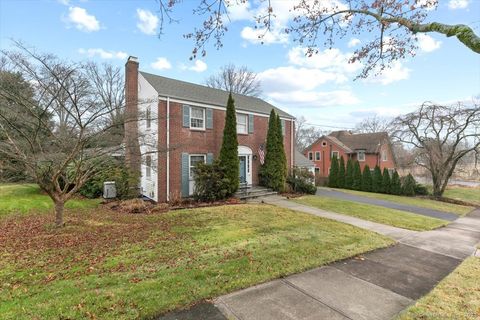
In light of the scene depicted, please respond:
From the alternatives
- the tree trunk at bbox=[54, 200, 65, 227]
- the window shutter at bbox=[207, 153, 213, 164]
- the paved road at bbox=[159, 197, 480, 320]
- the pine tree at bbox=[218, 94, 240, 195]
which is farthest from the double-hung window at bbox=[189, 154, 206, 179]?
the paved road at bbox=[159, 197, 480, 320]

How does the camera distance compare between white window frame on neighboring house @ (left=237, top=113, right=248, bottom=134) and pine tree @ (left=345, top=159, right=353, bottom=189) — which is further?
pine tree @ (left=345, top=159, right=353, bottom=189)

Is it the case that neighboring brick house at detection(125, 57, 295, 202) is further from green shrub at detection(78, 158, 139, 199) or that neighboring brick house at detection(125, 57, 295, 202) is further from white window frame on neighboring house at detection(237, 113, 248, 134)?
green shrub at detection(78, 158, 139, 199)

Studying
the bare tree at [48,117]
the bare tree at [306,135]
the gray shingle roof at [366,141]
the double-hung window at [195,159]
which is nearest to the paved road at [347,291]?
the bare tree at [48,117]

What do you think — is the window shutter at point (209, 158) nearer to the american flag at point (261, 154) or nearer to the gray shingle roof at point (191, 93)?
the gray shingle roof at point (191, 93)

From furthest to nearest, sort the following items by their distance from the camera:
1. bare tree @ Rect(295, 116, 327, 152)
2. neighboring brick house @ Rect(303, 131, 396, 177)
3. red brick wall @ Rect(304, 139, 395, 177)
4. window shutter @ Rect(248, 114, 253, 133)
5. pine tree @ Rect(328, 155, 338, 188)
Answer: bare tree @ Rect(295, 116, 327, 152) < red brick wall @ Rect(304, 139, 395, 177) < neighboring brick house @ Rect(303, 131, 396, 177) < pine tree @ Rect(328, 155, 338, 188) < window shutter @ Rect(248, 114, 253, 133)

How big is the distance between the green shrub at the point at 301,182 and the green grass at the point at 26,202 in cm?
1168

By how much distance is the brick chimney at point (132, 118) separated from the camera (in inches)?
317

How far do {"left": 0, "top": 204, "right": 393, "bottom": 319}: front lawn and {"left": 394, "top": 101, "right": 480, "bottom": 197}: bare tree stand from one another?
17319mm

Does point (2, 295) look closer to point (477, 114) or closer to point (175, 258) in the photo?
point (175, 258)

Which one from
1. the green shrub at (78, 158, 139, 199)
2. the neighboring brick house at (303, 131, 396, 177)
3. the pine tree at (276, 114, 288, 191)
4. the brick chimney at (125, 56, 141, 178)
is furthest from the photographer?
the neighboring brick house at (303, 131, 396, 177)

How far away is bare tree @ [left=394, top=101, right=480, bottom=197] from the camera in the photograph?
18984 millimetres

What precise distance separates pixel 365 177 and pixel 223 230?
21677 millimetres

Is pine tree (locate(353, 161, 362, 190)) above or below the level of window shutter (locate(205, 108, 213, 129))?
below

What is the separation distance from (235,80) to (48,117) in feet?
95.6
